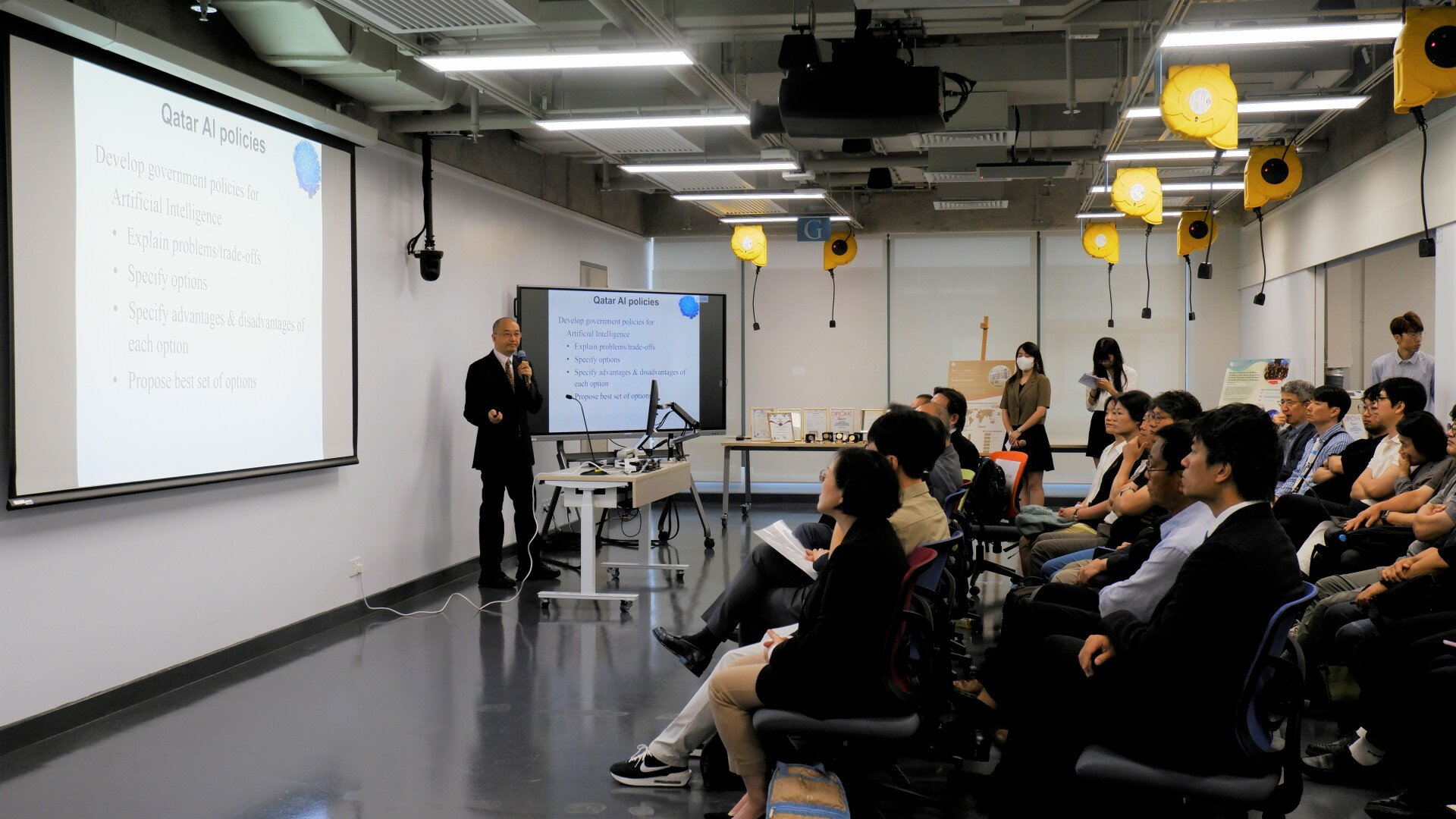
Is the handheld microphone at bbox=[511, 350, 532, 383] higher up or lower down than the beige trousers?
higher up

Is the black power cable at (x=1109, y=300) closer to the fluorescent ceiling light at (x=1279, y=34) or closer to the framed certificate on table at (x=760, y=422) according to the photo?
the framed certificate on table at (x=760, y=422)

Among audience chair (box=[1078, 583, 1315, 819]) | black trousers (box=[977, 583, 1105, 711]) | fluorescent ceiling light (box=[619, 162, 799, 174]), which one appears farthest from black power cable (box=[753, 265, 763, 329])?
audience chair (box=[1078, 583, 1315, 819])

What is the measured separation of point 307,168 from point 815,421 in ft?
19.4

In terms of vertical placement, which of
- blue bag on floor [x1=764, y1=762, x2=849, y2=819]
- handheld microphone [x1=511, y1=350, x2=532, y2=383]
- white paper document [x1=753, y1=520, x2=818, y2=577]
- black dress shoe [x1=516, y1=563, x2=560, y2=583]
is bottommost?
black dress shoe [x1=516, y1=563, x2=560, y2=583]

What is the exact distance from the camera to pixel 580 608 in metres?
6.27

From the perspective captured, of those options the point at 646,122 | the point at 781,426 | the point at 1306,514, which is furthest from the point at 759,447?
the point at 1306,514

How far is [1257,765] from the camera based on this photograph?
239 centimetres

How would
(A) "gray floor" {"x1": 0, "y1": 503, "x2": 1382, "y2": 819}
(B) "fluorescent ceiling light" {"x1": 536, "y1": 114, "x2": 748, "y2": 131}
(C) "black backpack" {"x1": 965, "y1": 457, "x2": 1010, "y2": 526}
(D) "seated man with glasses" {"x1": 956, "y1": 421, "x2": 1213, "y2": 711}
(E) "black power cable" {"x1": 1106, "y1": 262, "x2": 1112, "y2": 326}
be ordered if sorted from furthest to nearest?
(E) "black power cable" {"x1": 1106, "y1": 262, "x2": 1112, "y2": 326}
(B) "fluorescent ceiling light" {"x1": 536, "y1": 114, "x2": 748, "y2": 131}
(C) "black backpack" {"x1": 965, "y1": 457, "x2": 1010, "y2": 526}
(A) "gray floor" {"x1": 0, "y1": 503, "x2": 1382, "y2": 819}
(D) "seated man with glasses" {"x1": 956, "y1": 421, "x2": 1213, "y2": 711}

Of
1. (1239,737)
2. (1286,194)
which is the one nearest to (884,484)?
(1239,737)

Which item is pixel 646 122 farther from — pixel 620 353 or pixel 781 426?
pixel 781 426

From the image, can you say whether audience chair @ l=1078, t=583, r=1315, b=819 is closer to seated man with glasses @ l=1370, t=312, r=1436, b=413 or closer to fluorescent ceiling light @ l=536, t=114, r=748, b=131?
fluorescent ceiling light @ l=536, t=114, r=748, b=131

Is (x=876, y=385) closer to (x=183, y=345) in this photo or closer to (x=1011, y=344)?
(x=1011, y=344)

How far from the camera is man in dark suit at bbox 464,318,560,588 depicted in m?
6.84

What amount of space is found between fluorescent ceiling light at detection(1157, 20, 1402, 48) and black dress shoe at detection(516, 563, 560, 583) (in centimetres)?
474
